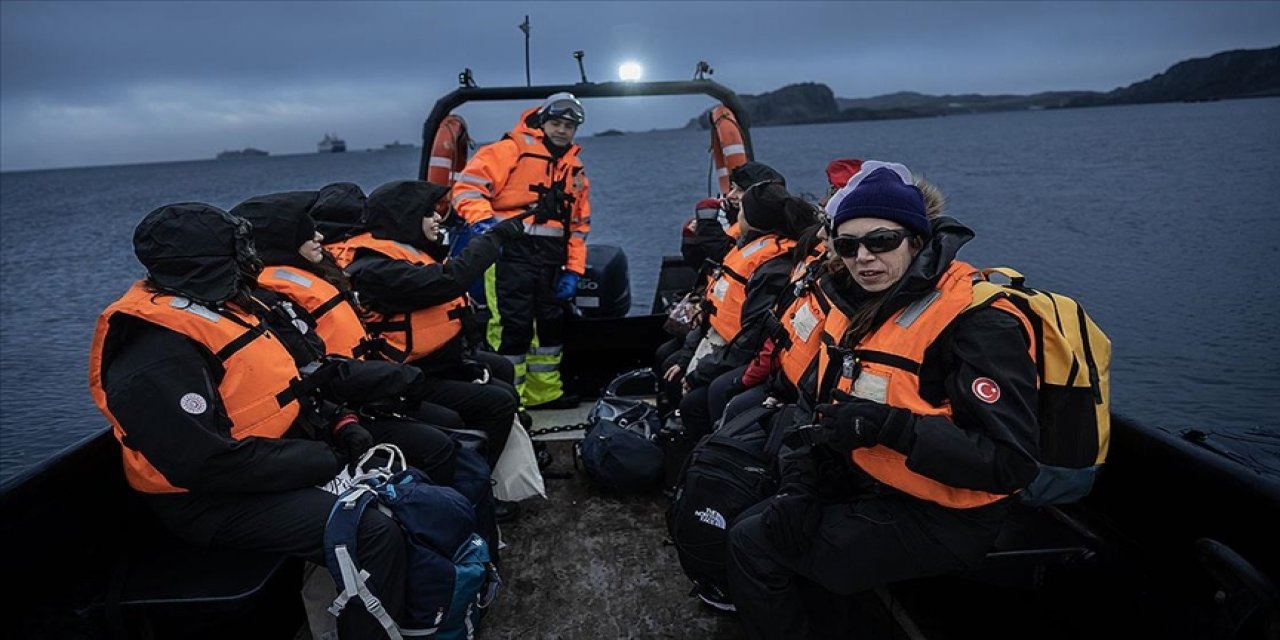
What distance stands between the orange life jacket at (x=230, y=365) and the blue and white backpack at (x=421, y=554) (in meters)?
0.32

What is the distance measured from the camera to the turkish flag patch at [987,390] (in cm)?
172

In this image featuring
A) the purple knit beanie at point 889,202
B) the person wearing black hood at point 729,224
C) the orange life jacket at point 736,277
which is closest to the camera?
the purple knit beanie at point 889,202

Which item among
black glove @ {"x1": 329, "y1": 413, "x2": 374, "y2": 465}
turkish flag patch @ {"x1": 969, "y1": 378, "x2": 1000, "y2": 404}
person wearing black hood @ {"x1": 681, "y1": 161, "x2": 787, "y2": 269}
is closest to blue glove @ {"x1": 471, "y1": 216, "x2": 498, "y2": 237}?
person wearing black hood @ {"x1": 681, "y1": 161, "x2": 787, "y2": 269}

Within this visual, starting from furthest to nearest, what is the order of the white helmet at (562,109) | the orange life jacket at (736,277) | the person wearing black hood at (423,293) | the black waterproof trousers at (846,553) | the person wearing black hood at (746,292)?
1. the white helmet at (562,109)
2. the orange life jacket at (736,277)
3. the person wearing black hood at (746,292)
4. the person wearing black hood at (423,293)
5. the black waterproof trousers at (846,553)

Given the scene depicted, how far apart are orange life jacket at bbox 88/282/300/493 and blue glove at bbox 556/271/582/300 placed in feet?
8.13

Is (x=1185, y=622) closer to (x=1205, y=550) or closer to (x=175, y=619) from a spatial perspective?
(x=1205, y=550)

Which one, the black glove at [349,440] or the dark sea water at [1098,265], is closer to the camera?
the black glove at [349,440]

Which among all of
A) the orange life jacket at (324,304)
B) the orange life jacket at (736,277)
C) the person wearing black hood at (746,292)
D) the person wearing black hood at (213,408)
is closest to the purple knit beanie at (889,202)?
the person wearing black hood at (746,292)

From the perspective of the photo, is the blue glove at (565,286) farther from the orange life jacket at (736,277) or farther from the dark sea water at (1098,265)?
the dark sea water at (1098,265)

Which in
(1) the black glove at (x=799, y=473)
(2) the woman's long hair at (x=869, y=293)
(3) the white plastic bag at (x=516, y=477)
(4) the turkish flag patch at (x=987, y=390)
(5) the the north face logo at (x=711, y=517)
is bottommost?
(3) the white plastic bag at (x=516, y=477)

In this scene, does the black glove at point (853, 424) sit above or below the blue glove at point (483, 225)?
below

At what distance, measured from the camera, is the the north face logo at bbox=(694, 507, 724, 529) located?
240cm

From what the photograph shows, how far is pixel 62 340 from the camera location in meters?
14.5

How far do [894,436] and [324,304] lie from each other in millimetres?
1963
